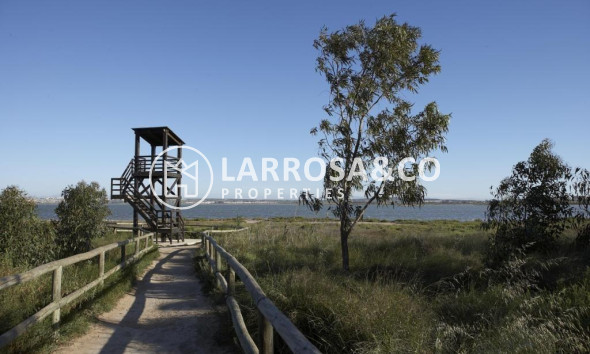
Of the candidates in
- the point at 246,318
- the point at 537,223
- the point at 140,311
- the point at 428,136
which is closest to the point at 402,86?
the point at 428,136

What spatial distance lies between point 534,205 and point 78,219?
1442 centimetres

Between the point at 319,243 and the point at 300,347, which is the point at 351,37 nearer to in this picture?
the point at 319,243

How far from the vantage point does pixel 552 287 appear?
305 inches

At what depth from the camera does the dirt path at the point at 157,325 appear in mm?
5156

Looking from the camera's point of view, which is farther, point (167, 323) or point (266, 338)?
point (167, 323)

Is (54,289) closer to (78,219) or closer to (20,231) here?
(20,231)

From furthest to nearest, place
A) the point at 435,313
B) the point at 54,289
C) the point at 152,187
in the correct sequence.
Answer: the point at 152,187
the point at 435,313
the point at 54,289

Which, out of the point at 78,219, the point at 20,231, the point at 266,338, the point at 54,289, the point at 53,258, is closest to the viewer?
the point at 266,338

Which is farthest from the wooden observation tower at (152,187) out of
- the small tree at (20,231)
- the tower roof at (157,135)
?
the small tree at (20,231)

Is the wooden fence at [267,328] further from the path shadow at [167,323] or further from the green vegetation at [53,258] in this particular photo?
the green vegetation at [53,258]

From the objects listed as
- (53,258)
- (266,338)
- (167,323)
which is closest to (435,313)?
(266,338)

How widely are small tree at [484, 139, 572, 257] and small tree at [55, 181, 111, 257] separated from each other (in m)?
13.1

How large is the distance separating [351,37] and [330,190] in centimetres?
442

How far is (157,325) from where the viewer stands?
6.34 metres
